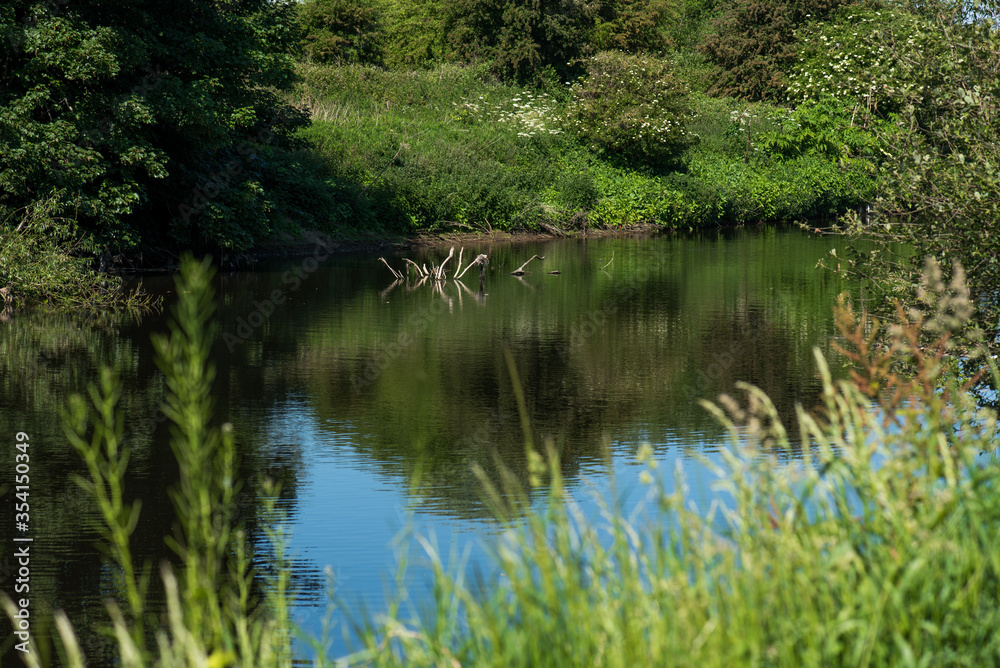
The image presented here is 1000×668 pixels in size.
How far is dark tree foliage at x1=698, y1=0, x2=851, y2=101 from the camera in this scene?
51562 millimetres

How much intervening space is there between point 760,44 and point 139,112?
38.7 meters

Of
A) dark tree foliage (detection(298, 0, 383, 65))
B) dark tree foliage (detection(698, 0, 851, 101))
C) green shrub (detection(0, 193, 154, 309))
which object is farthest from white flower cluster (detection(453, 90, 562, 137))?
green shrub (detection(0, 193, 154, 309))

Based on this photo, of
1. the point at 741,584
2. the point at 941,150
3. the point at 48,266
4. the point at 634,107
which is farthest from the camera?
the point at 634,107

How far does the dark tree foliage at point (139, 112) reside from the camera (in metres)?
18.1

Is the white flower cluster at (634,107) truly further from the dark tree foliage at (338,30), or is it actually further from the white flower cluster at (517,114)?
the dark tree foliage at (338,30)

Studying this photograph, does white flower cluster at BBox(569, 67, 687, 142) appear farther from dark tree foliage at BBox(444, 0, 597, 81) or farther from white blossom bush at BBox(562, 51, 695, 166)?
dark tree foliage at BBox(444, 0, 597, 81)

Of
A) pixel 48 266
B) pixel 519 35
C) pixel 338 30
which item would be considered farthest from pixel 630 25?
pixel 48 266

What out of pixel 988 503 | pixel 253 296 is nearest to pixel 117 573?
pixel 988 503

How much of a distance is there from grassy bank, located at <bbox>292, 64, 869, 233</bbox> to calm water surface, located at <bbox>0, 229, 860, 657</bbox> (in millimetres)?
10057

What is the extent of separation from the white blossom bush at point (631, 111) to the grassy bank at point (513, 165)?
49cm

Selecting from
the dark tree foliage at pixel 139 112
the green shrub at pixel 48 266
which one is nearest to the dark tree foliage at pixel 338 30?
the dark tree foliage at pixel 139 112

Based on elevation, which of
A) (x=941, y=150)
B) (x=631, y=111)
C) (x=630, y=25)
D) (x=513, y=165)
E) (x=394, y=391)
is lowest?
(x=394, y=391)

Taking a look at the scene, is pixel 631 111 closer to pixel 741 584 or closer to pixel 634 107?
pixel 634 107

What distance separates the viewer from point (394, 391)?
12070 mm
